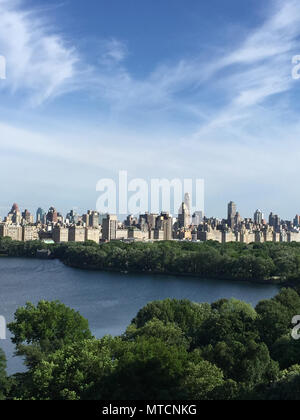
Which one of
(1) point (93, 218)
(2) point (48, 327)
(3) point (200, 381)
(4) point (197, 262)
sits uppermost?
(1) point (93, 218)

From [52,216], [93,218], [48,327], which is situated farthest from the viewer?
[52,216]

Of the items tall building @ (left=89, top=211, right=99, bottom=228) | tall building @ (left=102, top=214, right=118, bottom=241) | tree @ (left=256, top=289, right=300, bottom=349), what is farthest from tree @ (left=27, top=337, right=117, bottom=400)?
tall building @ (left=89, top=211, right=99, bottom=228)

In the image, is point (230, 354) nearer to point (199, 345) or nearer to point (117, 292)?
point (199, 345)

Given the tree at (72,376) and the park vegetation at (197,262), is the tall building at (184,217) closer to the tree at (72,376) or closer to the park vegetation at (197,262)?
the park vegetation at (197,262)

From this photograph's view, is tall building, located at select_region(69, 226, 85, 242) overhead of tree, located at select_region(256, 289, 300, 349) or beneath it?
overhead

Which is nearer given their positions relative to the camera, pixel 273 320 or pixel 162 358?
pixel 162 358

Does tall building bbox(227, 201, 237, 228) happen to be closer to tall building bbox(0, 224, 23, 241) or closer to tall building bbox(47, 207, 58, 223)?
tall building bbox(47, 207, 58, 223)

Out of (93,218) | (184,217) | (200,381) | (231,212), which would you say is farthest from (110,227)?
(200,381)

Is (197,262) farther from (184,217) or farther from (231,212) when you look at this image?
(231,212)
